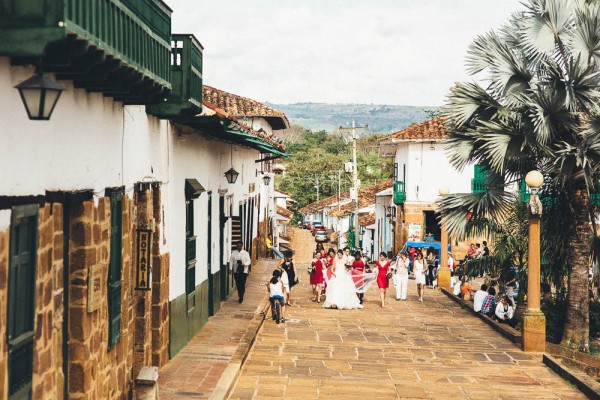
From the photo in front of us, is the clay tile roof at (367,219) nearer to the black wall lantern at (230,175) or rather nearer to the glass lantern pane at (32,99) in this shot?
the black wall lantern at (230,175)

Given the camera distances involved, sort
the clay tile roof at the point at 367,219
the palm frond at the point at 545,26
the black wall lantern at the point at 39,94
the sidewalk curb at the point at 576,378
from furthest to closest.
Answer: the clay tile roof at the point at 367,219
the palm frond at the point at 545,26
the sidewalk curb at the point at 576,378
the black wall lantern at the point at 39,94

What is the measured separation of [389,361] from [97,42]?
9249mm

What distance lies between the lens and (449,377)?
13.1 m

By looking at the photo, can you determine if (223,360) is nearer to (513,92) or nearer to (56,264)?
(56,264)

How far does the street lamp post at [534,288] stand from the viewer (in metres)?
15.3

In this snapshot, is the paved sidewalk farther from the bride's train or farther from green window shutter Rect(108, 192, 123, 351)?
the bride's train

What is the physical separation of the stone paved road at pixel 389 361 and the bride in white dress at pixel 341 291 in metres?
0.76

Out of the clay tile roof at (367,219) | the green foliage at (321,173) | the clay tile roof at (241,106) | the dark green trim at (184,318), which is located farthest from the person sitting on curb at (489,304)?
the green foliage at (321,173)

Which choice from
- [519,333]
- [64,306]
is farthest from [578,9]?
[64,306]

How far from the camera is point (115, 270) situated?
9.47 m

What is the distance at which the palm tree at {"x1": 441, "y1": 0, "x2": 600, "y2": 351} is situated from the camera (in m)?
15.4

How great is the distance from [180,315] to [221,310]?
501 centimetres

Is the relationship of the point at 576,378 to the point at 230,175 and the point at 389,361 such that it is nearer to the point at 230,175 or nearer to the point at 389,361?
the point at 389,361

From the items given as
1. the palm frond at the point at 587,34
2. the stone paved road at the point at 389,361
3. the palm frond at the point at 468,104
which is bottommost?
the stone paved road at the point at 389,361
